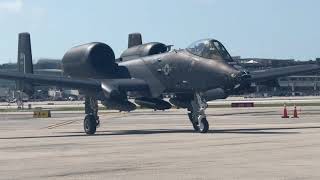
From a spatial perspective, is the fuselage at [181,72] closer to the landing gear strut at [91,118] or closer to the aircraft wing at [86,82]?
the aircraft wing at [86,82]

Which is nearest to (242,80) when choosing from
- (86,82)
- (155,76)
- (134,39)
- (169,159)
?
(155,76)

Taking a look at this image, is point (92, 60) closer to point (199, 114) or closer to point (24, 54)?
point (199, 114)

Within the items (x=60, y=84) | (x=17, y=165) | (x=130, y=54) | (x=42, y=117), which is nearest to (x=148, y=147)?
(x=17, y=165)

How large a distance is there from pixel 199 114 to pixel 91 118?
213 inches

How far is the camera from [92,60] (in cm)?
3366

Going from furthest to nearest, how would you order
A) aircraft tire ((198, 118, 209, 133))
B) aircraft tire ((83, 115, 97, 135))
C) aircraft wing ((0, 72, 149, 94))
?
aircraft tire ((83, 115, 97, 135))
aircraft wing ((0, 72, 149, 94))
aircraft tire ((198, 118, 209, 133))

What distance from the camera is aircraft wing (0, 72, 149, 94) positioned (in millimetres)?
31844

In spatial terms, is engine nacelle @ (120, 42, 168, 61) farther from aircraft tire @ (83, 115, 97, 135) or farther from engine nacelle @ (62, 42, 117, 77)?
aircraft tire @ (83, 115, 97, 135)

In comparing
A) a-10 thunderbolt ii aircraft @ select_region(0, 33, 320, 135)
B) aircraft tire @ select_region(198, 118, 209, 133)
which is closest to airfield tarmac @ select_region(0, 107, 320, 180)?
aircraft tire @ select_region(198, 118, 209, 133)

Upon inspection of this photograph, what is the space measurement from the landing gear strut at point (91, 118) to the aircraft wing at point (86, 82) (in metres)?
0.96

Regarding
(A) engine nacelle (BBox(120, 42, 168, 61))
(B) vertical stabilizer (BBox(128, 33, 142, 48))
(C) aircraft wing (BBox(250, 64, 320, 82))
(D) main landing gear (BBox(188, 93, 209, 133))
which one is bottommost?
(D) main landing gear (BBox(188, 93, 209, 133))

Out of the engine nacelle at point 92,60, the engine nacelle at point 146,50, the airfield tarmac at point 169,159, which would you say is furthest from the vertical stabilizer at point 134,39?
the airfield tarmac at point 169,159

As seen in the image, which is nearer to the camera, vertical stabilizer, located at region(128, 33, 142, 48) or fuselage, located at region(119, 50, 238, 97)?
fuselage, located at region(119, 50, 238, 97)

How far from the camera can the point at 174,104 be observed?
32.4m
